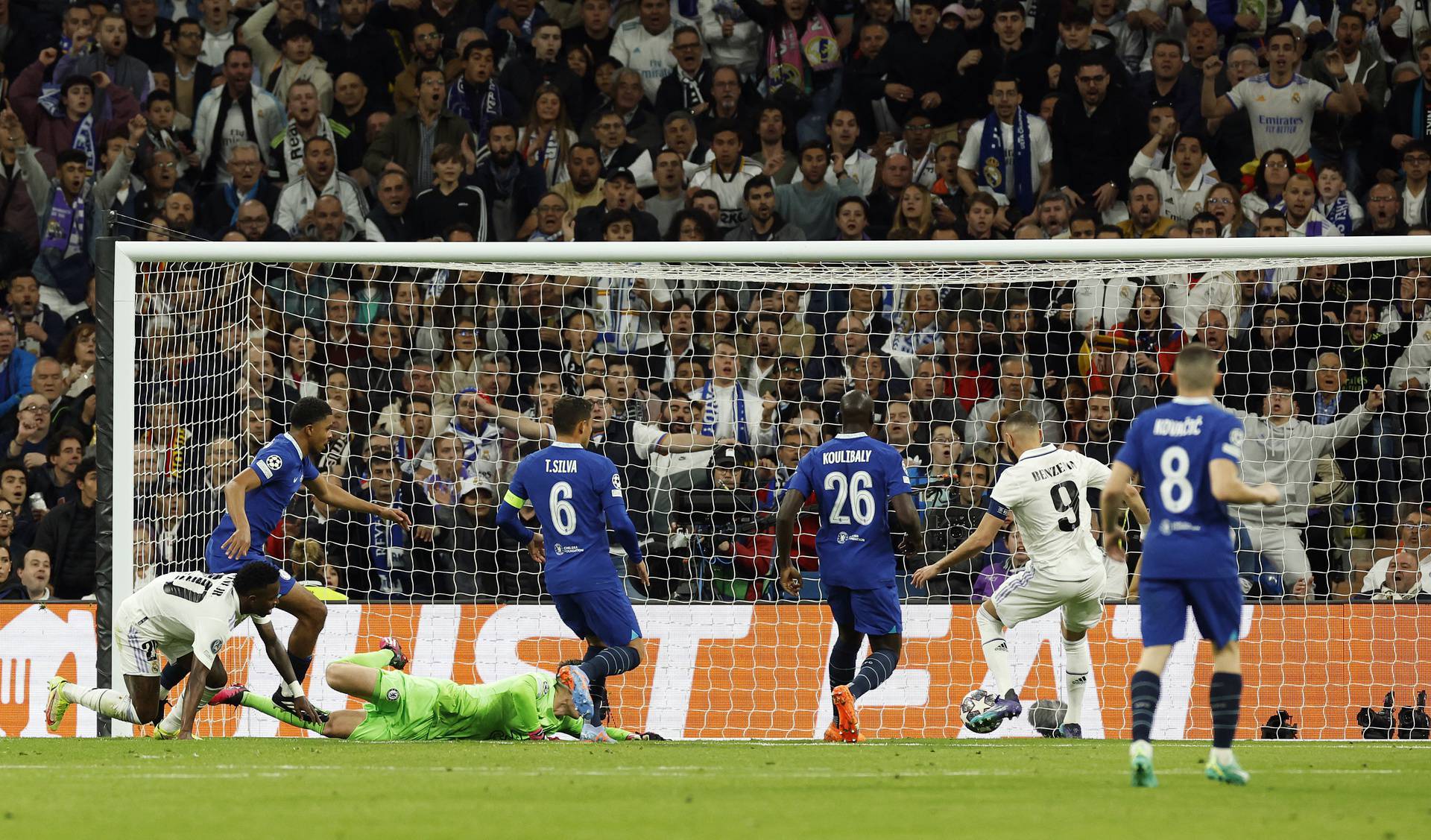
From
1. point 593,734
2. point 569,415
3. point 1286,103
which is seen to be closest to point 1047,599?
point 593,734

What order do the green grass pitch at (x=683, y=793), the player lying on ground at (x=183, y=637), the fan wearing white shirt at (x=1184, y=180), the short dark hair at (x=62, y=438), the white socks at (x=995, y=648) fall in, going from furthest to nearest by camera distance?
the fan wearing white shirt at (x=1184, y=180) < the short dark hair at (x=62, y=438) < the white socks at (x=995, y=648) < the player lying on ground at (x=183, y=637) < the green grass pitch at (x=683, y=793)

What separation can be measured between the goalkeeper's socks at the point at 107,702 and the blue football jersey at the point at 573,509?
2.65 meters

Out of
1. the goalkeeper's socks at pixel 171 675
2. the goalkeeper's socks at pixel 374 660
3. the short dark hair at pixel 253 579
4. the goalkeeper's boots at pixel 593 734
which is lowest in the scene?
the goalkeeper's boots at pixel 593 734

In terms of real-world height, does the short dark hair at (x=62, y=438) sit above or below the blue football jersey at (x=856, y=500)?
above

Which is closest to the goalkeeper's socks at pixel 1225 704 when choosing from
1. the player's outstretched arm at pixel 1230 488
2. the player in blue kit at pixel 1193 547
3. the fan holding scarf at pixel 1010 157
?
the player in blue kit at pixel 1193 547

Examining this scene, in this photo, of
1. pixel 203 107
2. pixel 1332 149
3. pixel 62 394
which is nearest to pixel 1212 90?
pixel 1332 149

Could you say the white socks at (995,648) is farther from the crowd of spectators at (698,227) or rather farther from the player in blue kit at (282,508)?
the player in blue kit at (282,508)

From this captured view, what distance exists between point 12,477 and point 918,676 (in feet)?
23.6

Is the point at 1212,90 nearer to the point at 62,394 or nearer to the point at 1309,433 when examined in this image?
the point at 1309,433

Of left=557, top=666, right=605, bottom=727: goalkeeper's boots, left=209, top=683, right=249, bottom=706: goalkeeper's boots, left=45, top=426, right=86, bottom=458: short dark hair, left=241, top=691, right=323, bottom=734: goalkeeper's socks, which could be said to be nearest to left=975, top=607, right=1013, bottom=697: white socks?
left=557, top=666, right=605, bottom=727: goalkeeper's boots

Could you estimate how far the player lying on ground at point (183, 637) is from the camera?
9.87 m

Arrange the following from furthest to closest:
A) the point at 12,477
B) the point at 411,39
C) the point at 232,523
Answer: the point at 411,39
the point at 12,477
the point at 232,523

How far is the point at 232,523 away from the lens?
1045 cm

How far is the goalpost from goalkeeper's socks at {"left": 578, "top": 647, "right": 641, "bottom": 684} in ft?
4.87
